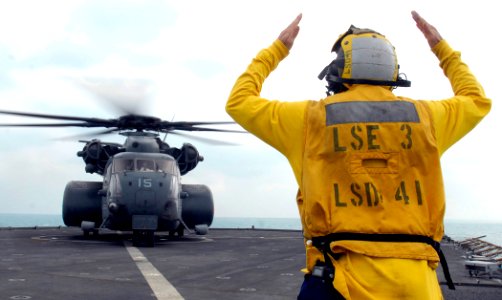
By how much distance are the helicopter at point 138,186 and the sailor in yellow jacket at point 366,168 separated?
15296 millimetres

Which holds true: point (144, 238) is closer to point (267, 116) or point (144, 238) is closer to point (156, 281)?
point (156, 281)

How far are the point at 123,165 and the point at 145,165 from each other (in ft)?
2.58

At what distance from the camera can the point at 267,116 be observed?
2783 mm

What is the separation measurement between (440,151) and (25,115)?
52.2ft

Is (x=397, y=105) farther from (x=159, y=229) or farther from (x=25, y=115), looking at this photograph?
(x=159, y=229)

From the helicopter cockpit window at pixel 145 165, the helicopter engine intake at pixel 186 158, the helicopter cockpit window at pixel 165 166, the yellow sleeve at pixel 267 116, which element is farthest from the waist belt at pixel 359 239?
the helicopter engine intake at pixel 186 158

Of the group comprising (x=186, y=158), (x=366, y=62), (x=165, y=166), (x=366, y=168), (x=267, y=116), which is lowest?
(x=366, y=168)

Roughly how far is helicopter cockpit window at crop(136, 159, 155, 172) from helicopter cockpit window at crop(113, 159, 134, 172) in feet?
0.81

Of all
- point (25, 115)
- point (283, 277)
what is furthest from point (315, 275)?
point (25, 115)

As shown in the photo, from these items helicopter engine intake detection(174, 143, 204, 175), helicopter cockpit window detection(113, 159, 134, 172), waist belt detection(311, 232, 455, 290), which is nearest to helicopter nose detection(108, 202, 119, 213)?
helicopter cockpit window detection(113, 159, 134, 172)

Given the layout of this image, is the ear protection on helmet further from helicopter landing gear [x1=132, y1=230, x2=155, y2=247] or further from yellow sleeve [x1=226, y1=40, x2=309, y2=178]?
helicopter landing gear [x1=132, y1=230, x2=155, y2=247]

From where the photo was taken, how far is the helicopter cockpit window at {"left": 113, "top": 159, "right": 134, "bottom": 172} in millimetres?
19256

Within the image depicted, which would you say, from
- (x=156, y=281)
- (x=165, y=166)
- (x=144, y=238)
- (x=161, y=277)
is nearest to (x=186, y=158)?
(x=165, y=166)

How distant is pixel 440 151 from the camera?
2.87 metres
